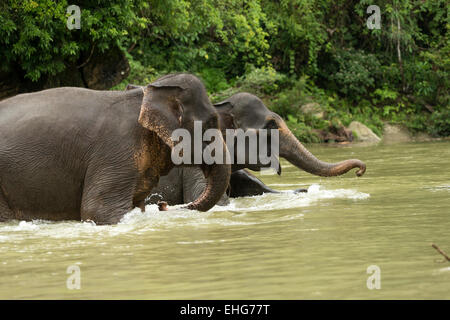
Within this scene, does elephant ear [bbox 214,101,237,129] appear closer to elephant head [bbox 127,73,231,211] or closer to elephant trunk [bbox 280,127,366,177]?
elephant trunk [bbox 280,127,366,177]

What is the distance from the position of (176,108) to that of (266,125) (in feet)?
7.16

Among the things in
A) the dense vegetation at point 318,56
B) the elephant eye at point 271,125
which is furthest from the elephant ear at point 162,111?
the dense vegetation at point 318,56

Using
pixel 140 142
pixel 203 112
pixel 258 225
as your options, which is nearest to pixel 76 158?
pixel 140 142

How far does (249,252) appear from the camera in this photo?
579 cm

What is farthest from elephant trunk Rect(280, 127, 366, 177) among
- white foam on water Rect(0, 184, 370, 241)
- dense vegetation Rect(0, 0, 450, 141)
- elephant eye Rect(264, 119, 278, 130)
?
dense vegetation Rect(0, 0, 450, 141)

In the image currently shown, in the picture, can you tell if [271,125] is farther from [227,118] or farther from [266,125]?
[227,118]

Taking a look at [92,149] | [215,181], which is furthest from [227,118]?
[92,149]

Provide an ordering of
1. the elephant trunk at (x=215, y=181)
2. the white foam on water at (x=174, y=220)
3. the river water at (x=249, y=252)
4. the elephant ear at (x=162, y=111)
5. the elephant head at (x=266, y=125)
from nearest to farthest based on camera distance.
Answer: the river water at (x=249, y=252), the white foam on water at (x=174, y=220), the elephant ear at (x=162, y=111), the elephant trunk at (x=215, y=181), the elephant head at (x=266, y=125)

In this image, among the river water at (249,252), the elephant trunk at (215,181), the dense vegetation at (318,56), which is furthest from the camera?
the dense vegetation at (318,56)

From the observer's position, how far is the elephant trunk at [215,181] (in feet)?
24.5

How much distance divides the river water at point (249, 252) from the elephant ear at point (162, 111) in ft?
2.76

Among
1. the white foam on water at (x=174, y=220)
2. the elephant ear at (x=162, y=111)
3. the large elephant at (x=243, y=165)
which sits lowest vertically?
the white foam on water at (x=174, y=220)

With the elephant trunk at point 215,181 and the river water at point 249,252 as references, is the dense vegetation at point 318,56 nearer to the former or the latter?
the river water at point 249,252
